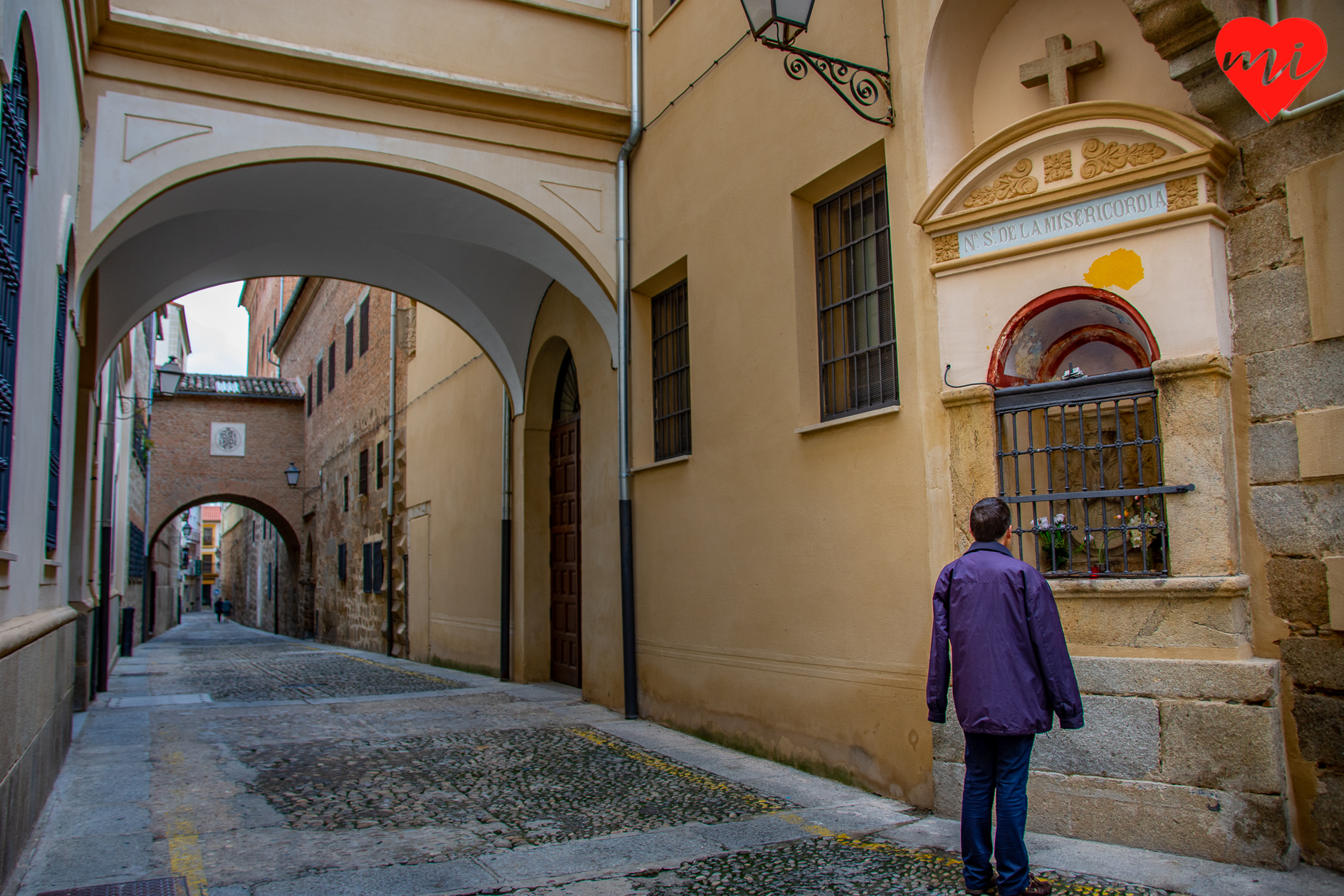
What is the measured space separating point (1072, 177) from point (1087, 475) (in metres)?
1.56

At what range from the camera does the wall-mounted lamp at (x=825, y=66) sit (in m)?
5.84

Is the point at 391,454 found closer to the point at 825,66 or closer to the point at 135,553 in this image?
the point at 135,553

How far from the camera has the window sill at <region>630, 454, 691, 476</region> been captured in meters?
8.43

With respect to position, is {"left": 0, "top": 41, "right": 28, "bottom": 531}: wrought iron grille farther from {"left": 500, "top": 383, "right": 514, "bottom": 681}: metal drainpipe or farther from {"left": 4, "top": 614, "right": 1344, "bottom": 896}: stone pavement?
{"left": 500, "top": 383, "right": 514, "bottom": 681}: metal drainpipe

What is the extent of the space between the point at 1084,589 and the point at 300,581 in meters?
26.2

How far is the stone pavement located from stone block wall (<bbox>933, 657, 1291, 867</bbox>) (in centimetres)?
12

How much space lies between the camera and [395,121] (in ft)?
28.8

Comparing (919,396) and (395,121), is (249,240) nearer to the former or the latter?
(395,121)

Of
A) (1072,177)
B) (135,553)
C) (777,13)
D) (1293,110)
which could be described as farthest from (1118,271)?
(135,553)

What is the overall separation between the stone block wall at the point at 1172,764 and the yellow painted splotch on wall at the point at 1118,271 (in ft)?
6.06

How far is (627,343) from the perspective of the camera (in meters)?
9.41

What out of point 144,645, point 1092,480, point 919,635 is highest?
point 1092,480

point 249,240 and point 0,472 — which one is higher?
point 249,240

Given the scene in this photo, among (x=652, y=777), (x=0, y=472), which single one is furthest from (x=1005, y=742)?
(x=0, y=472)
